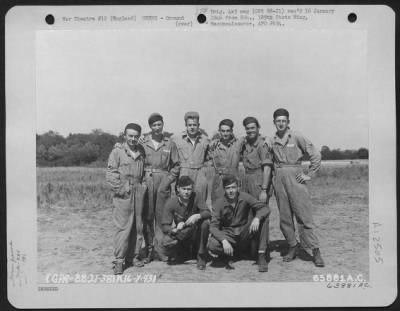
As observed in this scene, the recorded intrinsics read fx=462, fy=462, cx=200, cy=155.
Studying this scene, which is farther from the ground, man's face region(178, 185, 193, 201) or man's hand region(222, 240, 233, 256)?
man's face region(178, 185, 193, 201)

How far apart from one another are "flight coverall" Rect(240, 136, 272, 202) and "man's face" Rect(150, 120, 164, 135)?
518 millimetres

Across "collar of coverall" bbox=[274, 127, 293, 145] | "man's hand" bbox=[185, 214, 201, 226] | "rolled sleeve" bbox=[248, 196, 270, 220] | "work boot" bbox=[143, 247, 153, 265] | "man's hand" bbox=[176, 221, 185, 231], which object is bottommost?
"work boot" bbox=[143, 247, 153, 265]

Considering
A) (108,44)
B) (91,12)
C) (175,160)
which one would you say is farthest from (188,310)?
(91,12)

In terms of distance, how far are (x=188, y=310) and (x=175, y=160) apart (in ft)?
3.10

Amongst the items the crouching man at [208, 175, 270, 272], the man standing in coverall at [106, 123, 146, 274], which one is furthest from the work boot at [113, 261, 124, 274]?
the crouching man at [208, 175, 270, 272]

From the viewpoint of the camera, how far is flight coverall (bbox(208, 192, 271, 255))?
2830 millimetres

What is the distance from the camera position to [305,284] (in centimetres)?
288

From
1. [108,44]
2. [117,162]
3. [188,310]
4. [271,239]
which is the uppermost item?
[108,44]

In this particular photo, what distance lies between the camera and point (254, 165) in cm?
285

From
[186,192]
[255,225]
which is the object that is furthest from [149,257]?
[255,225]

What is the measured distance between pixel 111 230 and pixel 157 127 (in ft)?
2.32

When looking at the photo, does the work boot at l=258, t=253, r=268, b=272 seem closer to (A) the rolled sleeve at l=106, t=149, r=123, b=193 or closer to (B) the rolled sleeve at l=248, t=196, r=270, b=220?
(B) the rolled sleeve at l=248, t=196, r=270, b=220

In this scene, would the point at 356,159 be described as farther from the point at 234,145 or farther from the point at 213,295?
the point at 213,295

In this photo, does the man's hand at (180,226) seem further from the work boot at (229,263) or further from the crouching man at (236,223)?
the work boot at (229,263)
